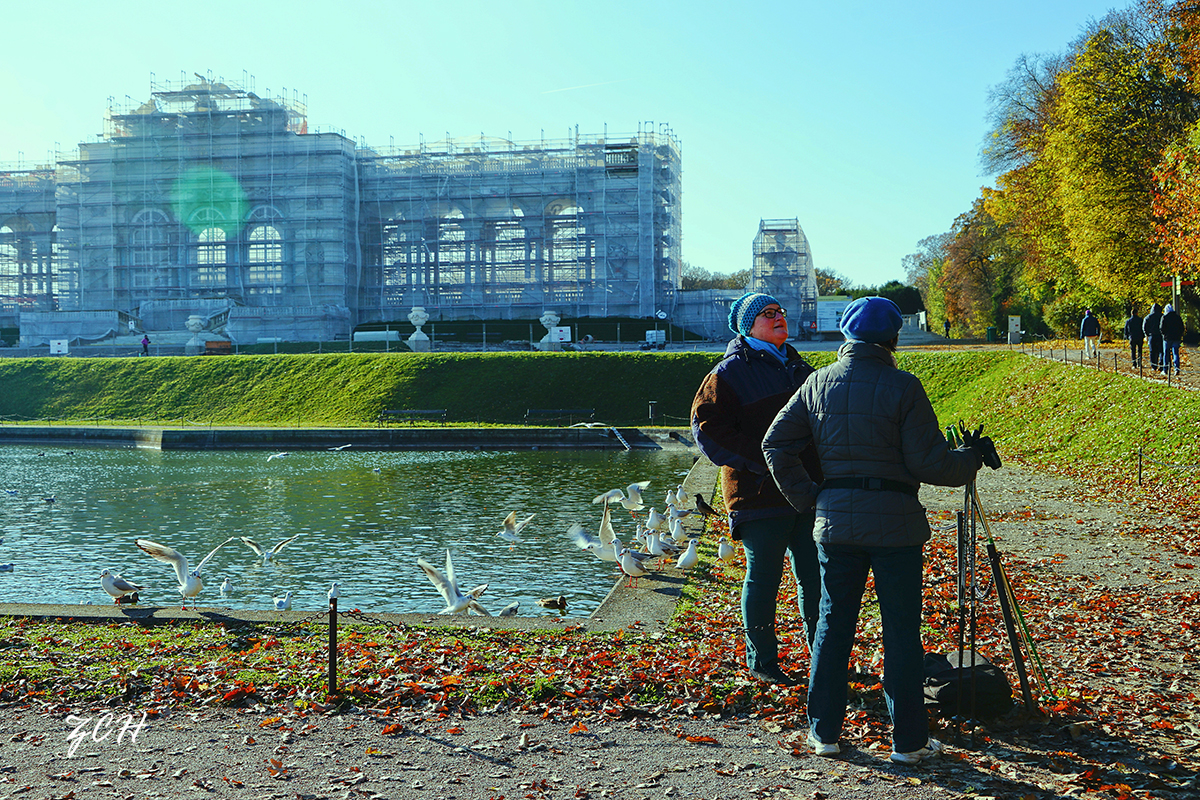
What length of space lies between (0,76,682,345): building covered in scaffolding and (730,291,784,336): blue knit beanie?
58.8 meters

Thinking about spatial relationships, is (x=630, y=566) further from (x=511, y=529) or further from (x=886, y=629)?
(x=886, y=629)

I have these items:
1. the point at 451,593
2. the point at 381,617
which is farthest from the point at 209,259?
the point at 381,617

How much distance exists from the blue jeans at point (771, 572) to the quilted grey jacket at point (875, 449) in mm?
987

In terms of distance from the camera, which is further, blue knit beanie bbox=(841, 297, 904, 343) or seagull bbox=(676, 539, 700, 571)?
→ seagull bbox=(676, 539, 700, 571)

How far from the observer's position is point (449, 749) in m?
5.10

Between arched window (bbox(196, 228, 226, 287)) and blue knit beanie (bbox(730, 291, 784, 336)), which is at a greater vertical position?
arched window (bbox(196, 228, 226, 287))

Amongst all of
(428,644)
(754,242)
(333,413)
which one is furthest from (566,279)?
(428,644)

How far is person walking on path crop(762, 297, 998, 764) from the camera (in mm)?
4477

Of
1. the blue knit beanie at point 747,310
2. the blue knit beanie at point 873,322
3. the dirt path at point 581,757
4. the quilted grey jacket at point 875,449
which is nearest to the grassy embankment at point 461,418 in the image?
the dirt path at point 581,757

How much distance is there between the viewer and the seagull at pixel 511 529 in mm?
12506

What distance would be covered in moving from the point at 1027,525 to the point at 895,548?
8.95m

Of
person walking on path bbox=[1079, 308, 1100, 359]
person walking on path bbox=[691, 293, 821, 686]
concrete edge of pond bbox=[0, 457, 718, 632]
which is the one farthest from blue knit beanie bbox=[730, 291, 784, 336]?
person walking on path bbox=[1079, 308, 1100, 359]

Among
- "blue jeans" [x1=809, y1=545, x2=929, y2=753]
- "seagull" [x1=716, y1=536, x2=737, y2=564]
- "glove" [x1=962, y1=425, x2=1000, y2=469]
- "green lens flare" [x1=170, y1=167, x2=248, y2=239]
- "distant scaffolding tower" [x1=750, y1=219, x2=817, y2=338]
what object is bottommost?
"seagull" [x1=716, y1=536, x2=737, y2=564]

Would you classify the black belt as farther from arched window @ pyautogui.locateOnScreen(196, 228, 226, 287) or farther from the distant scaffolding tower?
arched window @ pyautogui.locateOnScreen(196, 228, 226, 287)
